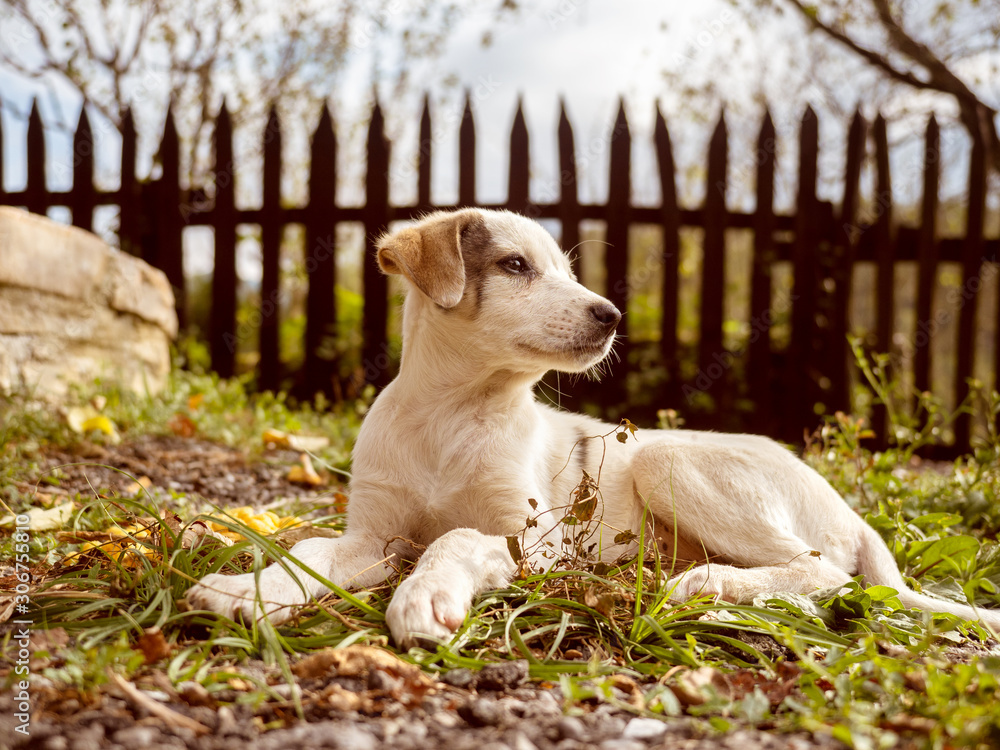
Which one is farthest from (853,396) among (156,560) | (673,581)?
(156,560)

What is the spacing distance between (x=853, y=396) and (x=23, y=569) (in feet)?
23.1

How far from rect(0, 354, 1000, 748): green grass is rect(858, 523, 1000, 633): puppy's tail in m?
0.08

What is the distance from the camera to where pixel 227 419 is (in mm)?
5773

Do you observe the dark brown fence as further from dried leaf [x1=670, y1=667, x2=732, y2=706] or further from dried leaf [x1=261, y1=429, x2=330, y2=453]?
dried leaf [x1=670, y1=667, x2=732, y2=706]

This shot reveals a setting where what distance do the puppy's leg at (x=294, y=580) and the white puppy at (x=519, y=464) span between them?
0.01 m

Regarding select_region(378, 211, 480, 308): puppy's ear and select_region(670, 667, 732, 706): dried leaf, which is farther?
select_region(378, 211, 480, 308): puppy's ear

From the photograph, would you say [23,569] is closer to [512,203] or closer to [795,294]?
[512,203]

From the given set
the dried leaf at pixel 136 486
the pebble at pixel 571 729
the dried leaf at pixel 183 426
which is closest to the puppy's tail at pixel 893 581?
the pebble at pixel 571 729

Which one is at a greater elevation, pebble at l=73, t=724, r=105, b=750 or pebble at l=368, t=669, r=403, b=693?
pebble at l=73, t=724, r=105, b=750

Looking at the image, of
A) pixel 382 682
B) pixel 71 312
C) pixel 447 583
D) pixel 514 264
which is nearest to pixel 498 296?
pixel 514 264

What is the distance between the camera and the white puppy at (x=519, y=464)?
2.80 meters

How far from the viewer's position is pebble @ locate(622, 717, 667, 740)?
5.50ft

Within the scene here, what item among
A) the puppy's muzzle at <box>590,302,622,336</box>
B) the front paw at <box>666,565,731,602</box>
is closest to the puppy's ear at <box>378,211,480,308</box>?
the puppy's muzzle at <box>590,302,622,336</box>

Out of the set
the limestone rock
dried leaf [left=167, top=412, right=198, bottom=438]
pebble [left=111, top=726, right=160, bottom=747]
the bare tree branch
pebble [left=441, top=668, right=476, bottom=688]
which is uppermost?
the bare tree branch
